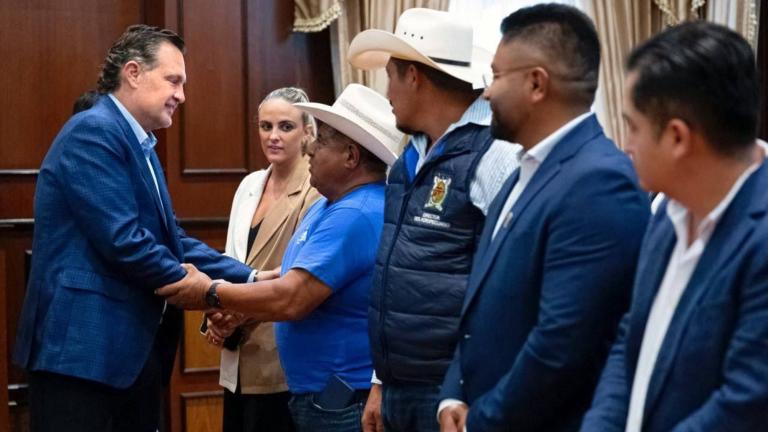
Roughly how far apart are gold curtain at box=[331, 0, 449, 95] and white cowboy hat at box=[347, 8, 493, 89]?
7.78ft

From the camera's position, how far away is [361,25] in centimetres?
517

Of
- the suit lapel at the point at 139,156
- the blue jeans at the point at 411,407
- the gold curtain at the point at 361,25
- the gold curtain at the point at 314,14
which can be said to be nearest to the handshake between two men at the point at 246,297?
the suit lapel at the point at 139,156

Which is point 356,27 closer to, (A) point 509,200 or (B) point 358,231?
(B) point 358,231

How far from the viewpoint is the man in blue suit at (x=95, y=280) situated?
3068mm

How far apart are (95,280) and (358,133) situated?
2.79ft

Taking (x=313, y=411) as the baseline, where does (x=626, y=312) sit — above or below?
above

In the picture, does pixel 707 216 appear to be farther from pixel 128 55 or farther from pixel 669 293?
pixel 128 55

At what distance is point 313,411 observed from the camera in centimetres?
293

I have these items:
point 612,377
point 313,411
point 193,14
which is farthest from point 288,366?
point 193,14

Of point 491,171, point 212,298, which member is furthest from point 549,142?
point 212,298

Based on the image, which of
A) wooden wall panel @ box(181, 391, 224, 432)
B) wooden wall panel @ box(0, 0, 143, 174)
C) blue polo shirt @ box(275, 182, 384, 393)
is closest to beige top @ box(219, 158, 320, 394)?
blue polo shirt @ box(275, 182, 384, 393)

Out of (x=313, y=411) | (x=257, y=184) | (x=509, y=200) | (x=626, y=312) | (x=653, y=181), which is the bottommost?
(x=313, y=411)

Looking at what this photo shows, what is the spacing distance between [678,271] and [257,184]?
2461 mm

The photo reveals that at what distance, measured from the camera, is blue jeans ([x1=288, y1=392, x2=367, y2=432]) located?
288 centimetres
